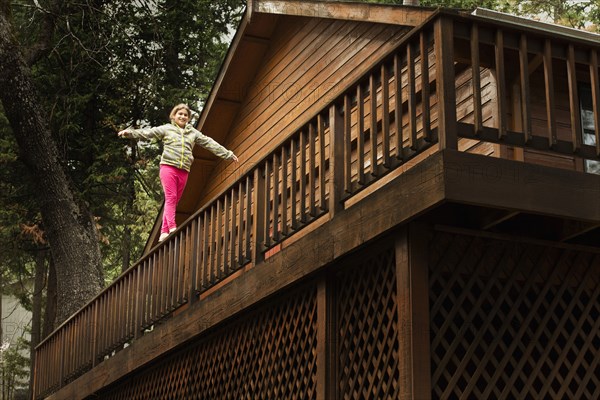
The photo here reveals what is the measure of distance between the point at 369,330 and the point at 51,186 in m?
13.1

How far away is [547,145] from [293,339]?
2.99 metres

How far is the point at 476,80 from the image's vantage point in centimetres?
669

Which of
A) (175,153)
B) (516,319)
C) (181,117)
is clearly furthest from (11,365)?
(516,319)

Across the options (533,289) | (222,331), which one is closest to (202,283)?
(222,331)

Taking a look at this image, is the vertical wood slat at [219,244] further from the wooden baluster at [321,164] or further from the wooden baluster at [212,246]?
the wooden baluster at [321,164]

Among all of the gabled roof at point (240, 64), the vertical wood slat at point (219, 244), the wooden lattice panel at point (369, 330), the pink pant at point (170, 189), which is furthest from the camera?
the pink pant at point (170, 189)

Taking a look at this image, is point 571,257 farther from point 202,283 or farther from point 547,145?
point 202,283

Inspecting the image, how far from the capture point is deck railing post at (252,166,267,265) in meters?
9.26

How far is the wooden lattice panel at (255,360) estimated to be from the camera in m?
8.50

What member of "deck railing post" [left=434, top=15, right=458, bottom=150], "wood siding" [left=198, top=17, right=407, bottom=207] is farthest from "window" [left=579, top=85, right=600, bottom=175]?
"deck railing post" [left=434, top=15, right=458, bottom=150]

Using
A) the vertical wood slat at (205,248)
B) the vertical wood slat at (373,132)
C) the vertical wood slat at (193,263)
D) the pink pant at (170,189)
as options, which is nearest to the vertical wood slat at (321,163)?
the vertical wood slat at (373,132)

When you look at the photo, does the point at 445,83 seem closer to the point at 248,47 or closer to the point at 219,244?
the point at 219,244

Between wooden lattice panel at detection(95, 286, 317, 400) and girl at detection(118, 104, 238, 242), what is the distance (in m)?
2.53

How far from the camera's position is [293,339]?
870 centimetres
